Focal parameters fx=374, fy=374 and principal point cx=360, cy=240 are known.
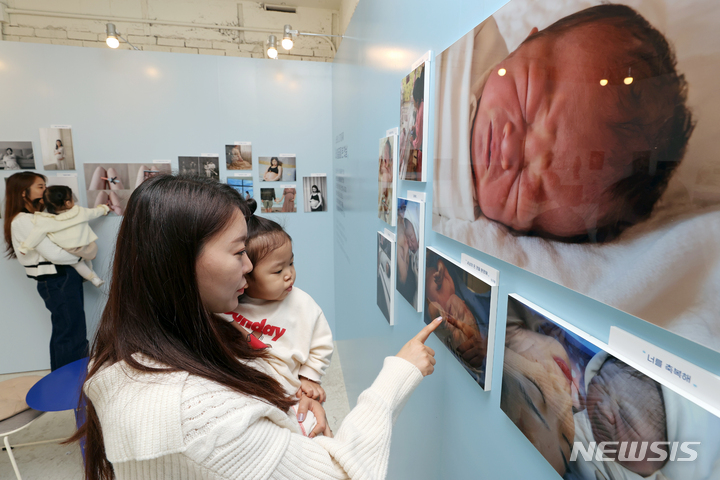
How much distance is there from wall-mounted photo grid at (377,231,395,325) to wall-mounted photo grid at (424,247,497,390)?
1.42 ft

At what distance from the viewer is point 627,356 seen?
607 millimetres

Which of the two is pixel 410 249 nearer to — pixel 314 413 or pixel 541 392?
pixel 314 413

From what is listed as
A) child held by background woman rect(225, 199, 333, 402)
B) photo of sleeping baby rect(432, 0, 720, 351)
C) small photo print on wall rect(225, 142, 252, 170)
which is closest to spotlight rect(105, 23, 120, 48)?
small photo print on wall rect(225, 142, 252, 170)

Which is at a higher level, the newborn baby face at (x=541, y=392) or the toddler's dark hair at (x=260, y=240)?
the toddler's dark hair at (x=260, y=240)

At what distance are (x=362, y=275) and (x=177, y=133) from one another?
2.60 m

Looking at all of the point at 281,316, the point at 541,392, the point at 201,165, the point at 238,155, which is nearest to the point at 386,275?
the point at 281,316

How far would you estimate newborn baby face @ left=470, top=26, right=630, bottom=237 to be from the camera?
61 centimetres

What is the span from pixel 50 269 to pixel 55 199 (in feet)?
2.14

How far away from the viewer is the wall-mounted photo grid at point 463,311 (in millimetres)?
1020

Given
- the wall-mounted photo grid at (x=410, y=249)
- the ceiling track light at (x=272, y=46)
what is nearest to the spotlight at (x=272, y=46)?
the ceiling track light at (x=272, y=46)

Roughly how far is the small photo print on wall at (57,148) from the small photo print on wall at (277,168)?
182 cm

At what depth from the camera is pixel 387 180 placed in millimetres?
1898

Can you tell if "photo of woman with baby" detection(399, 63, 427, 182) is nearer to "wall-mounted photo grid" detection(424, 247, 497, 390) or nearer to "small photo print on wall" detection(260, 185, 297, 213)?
"wall-mounted photo grid" detection(424, 247, 497, 390)

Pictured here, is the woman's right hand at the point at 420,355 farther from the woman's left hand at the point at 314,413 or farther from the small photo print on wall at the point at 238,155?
the small photo print on wall at the point at 238,155
